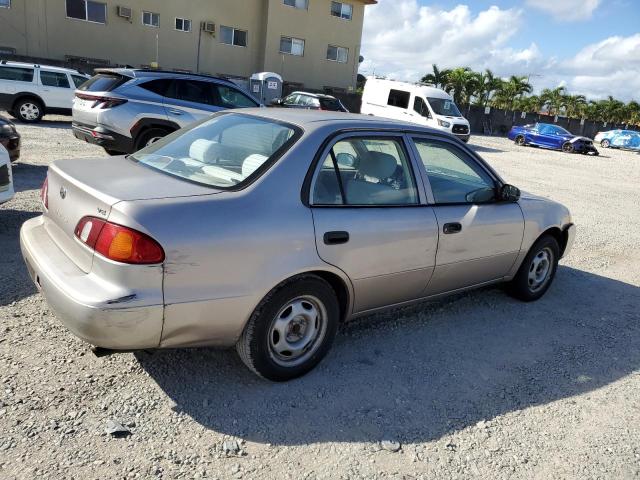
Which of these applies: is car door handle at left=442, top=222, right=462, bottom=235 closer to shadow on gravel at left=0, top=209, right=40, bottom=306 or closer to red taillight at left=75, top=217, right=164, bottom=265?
red taillight at left=75, top=217, right=164, bottom=265

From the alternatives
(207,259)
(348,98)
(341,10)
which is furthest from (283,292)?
(341,10)

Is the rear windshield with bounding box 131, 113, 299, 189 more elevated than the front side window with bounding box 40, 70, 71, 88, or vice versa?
the rear windshield with bounding box 131, 113, 299, 189

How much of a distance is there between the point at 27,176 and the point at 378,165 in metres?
6.24

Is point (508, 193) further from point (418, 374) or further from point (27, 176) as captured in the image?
point (27, 176)

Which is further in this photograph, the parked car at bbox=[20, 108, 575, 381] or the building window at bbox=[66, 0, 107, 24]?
the building window at bbox=[66, 0, 107, 24]

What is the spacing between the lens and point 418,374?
3584mm

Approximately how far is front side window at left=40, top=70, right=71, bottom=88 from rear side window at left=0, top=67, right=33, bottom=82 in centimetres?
31

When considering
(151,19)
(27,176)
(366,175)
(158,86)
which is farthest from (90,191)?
(151,19)

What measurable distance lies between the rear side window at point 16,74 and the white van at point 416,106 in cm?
1208

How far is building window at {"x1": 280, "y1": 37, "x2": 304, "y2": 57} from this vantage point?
31453mm

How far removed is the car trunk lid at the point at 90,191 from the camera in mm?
2766

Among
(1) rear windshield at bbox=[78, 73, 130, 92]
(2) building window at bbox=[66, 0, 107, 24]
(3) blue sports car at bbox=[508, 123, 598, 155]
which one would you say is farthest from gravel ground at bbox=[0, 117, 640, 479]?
(3) blue sports car at bbox=[508, 123, 598, 155]

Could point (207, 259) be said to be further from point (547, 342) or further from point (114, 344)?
point (547, 342)

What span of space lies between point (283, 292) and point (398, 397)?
1.00m
